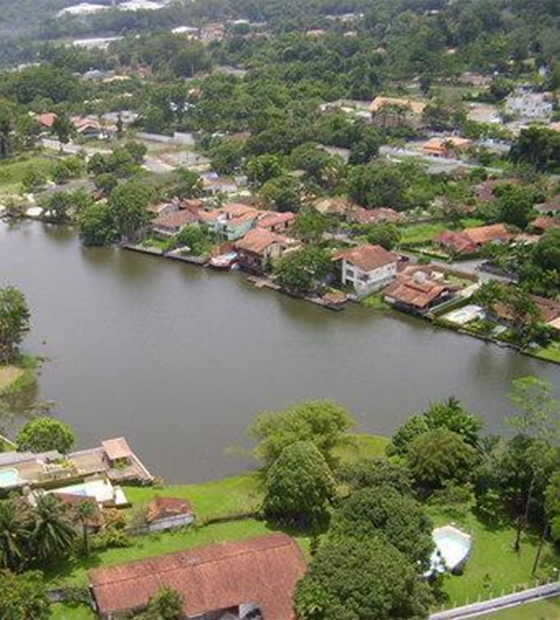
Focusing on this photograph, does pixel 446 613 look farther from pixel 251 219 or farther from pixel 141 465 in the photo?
pixel 251 219

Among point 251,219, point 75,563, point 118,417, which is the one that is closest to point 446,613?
point 75,563

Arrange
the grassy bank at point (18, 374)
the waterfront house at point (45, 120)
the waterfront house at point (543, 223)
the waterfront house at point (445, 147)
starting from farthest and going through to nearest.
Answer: the waterfront house at point (45, 120) < the waterfront house at point (445, 147) < the waterfront house at point (543, 223) < the grassy bank at point (18, 374)

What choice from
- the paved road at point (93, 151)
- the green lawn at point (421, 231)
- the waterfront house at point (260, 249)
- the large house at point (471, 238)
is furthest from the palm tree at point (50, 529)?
the paved road at point (93, 151)

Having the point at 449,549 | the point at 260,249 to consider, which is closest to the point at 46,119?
the point at 260,249

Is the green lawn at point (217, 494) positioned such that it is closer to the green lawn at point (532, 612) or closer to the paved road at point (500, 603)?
the paved road at point (500, 603)

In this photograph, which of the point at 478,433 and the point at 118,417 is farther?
the point at 118,417

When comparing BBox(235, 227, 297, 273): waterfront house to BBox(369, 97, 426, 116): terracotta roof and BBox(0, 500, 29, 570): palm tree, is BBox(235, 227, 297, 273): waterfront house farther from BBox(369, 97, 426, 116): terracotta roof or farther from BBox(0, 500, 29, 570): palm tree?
BBox(369, 97, 426, 116): terracotta roof

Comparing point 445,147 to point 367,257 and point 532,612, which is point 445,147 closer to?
point 367,257
